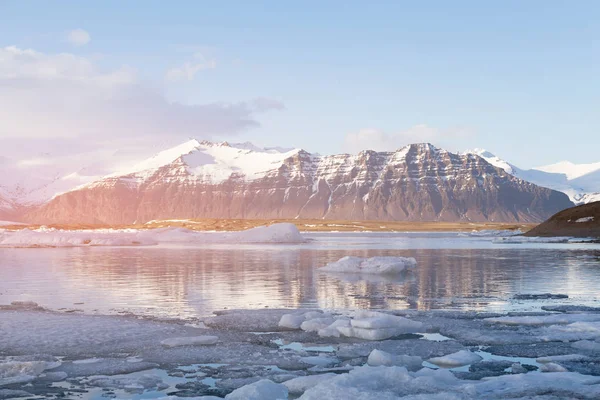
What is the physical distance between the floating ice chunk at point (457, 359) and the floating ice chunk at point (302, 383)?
9.60 ft

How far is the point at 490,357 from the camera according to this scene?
13492mm

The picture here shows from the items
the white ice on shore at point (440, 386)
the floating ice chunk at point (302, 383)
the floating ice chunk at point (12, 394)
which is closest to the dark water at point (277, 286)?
the floating ice chunk at point (12, 394)

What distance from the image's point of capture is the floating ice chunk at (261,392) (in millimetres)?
10141

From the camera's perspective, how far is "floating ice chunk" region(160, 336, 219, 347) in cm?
1471

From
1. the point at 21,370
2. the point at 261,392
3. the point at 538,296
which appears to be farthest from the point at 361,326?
the point at 538,296

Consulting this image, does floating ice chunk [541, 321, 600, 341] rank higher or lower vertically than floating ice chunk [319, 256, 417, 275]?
lower

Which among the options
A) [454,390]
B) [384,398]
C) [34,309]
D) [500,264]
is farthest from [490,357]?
[500,264]

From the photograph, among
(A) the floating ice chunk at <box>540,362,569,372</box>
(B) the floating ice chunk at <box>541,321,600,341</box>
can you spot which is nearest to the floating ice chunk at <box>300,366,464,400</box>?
A: (A) the floating ice chunk at <box>540,362,569,372</box>

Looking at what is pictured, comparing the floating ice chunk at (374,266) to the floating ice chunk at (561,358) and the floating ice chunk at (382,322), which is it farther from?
the floating ice chunk at (561,358)

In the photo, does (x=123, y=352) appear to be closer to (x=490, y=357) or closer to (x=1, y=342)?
(x=1, y=342)

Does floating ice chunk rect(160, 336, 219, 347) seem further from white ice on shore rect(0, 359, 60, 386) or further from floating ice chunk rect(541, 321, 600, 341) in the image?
floating ice chunk rect(541, 321, 600, 341)

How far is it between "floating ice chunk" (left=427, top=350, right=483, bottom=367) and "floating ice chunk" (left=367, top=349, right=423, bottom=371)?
1.37ft

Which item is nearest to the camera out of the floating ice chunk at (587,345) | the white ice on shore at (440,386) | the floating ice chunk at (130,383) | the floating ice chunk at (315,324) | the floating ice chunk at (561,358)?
the white ice on shore at (440,386)

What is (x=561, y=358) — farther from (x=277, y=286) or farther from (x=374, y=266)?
(x=374, y=266)
